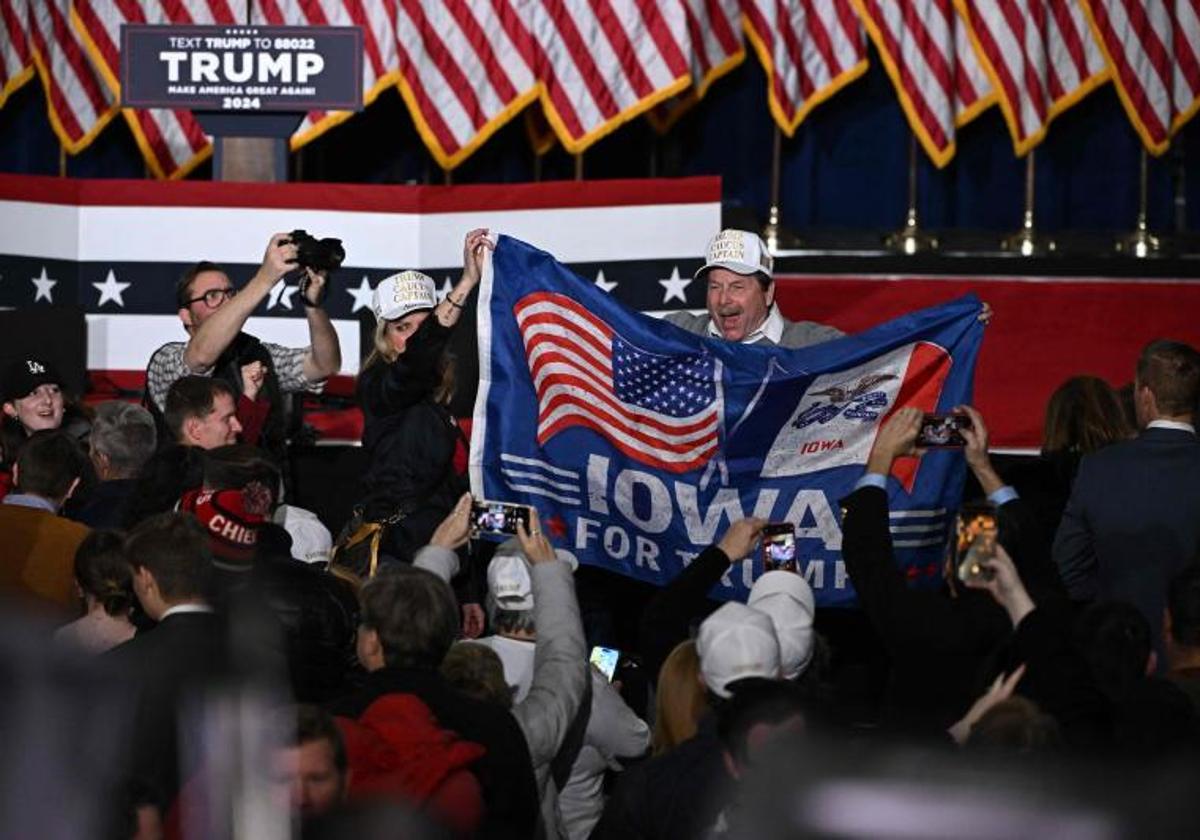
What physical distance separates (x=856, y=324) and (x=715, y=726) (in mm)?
6649

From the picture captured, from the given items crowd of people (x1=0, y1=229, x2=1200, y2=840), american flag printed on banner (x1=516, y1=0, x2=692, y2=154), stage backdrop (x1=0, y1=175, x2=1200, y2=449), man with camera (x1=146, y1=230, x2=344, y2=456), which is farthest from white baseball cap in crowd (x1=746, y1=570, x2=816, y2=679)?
american flag printed on banner (x1=516, y1=0, x2=692, y2=154)

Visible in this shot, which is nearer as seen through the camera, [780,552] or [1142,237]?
[780,552]

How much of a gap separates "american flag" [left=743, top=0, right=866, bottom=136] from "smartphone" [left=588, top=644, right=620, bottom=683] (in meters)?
6.50

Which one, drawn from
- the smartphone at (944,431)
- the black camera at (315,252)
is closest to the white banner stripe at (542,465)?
the black camera at (315,252)

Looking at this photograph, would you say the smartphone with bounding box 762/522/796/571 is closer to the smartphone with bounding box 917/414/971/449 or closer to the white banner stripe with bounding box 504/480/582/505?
the smartphone with bounding box 917/414/971/449

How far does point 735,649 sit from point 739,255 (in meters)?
2.91

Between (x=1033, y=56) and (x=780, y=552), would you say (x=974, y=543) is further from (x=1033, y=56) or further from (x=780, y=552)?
(x=1033, y=56)

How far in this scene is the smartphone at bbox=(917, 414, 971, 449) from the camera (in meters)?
6.21

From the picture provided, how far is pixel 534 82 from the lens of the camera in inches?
490

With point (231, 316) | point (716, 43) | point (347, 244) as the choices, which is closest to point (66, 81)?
point (347, 244)

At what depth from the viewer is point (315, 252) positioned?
26.7 feet

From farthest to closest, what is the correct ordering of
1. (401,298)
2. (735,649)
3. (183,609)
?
(401,298), (183,609), (735,649)

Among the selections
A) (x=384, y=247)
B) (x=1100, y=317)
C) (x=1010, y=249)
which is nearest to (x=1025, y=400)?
(x=1100, y=317)

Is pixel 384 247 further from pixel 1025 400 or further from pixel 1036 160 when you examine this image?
pixel 1036 160
